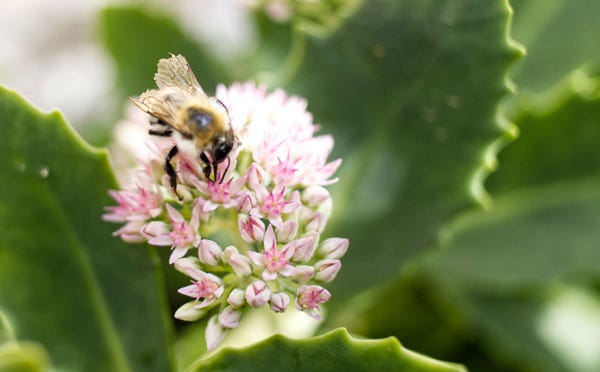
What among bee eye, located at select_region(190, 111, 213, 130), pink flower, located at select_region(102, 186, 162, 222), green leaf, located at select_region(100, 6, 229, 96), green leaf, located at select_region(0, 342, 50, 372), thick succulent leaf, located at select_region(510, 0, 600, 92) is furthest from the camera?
green leaf, located at select_region(100, 6, 229, 96)

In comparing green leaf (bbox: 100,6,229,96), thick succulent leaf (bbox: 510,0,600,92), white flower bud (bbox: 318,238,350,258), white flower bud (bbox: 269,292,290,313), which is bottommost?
white flower bud (bbox: 269,292,290,313)

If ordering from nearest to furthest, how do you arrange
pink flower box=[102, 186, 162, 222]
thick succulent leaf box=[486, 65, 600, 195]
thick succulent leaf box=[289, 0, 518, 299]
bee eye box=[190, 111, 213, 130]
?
bee eye box=[190, 111, 213, 130] < pink flower box=[102, 186, 162, 222] < thick succulent leaf box=[289, 0, 518, 299] < thick succulent leaf box=[486, 65, 600, 195]

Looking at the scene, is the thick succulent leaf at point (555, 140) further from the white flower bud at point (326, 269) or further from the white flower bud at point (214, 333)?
the white flower bud at point (214, 333)

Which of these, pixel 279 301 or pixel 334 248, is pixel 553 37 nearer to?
pixel 334 248

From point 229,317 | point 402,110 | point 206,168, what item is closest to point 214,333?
point 229,317

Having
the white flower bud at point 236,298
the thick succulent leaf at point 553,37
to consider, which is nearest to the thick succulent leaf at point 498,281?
the thick succulent leaf at point 553,37

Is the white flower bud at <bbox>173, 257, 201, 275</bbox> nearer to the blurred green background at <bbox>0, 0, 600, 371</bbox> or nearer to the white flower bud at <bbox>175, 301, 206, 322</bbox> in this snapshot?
the white flower bud at <bbox>175, 301, 206, 322</bbox>

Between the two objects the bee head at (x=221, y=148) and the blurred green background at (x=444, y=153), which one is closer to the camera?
the bee head at (x=221, y=148)

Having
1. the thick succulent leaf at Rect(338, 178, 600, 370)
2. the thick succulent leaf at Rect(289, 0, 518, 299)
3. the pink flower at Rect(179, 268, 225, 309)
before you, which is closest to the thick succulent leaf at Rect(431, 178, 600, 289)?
the thick succulent leaf at Rect(338, 178, 600, 370)
